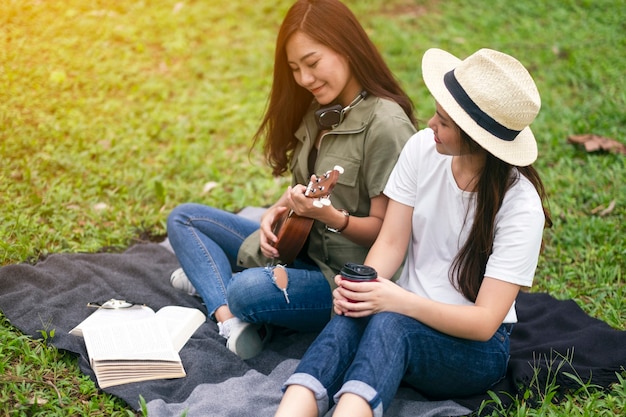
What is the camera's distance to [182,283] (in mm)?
3996

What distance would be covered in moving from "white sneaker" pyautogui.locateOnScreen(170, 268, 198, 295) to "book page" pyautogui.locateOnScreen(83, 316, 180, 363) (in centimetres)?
61

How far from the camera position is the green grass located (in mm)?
4082

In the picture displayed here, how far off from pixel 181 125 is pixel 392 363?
4185 millimetres

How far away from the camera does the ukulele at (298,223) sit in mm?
3098

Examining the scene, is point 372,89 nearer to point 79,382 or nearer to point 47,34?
point 79,382

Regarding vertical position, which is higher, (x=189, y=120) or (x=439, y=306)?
(x=439, y=306)

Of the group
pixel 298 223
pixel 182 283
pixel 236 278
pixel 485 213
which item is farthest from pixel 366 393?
pixel 182 283

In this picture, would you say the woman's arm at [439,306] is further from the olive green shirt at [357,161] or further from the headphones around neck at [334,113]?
the headphones around neck at [334,113]

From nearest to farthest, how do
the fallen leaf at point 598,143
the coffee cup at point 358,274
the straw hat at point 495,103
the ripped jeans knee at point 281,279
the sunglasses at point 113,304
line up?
the straw hat at point 495,103 → the coffee cup at point 358,274 → the ripped jeans knee at point 281,279 → the sunglasses at point 113,304 → the fallen leaf at point 598,143

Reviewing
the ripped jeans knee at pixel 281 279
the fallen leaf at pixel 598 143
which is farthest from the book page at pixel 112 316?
the fallen leaf at pixel 598 143

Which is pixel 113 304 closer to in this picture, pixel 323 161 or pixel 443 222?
pixel 323 161

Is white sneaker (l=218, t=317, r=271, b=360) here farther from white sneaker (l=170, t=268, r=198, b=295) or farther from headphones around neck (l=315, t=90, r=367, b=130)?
headphones around neck (l=315, t=90, r=367, b=130)

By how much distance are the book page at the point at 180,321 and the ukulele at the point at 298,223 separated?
0.58 m

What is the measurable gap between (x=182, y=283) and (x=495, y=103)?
7.23 feet
